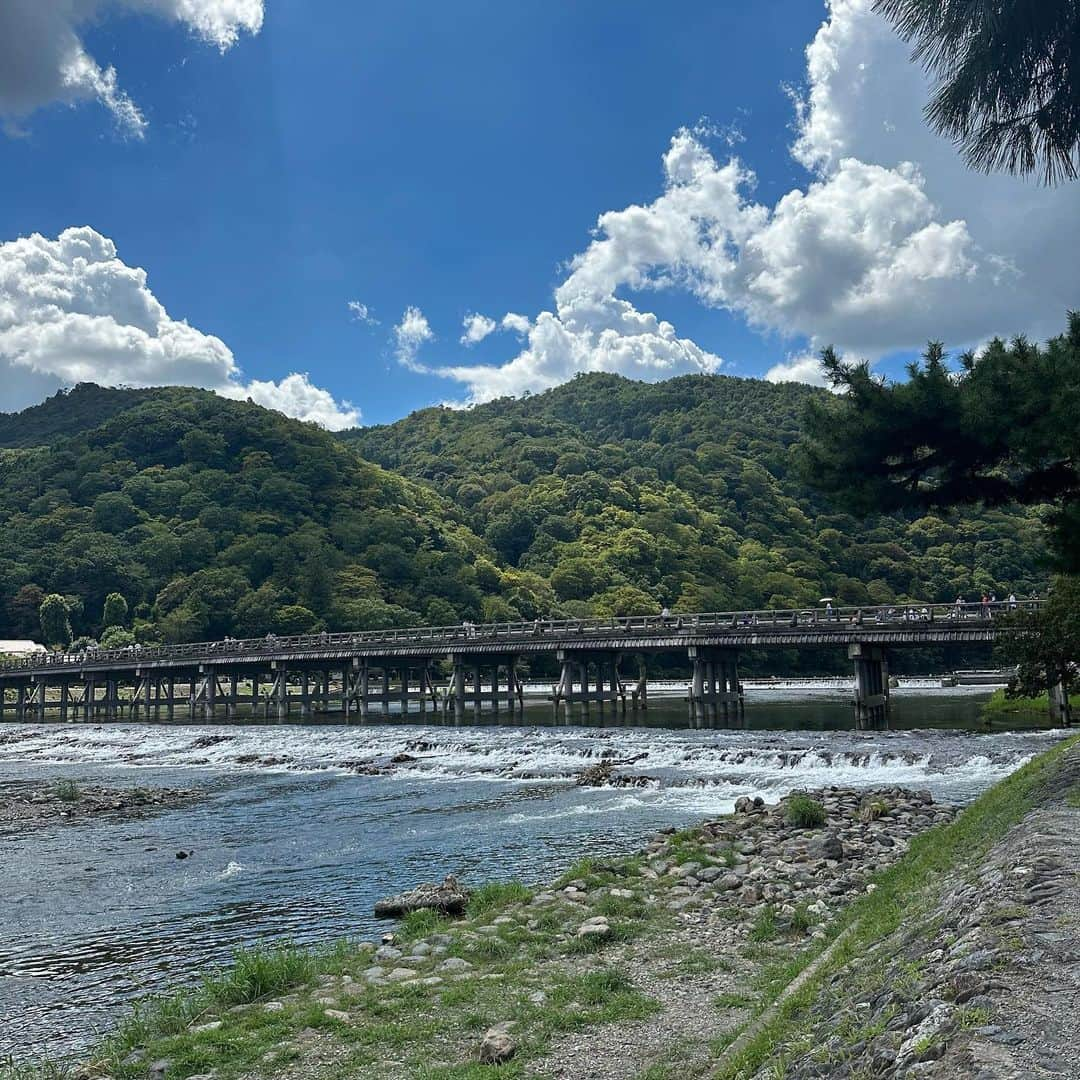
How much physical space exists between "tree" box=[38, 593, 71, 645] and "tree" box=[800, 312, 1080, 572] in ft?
304

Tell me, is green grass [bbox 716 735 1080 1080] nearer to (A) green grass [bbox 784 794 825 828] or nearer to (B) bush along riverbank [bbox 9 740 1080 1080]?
(B) bush along riverbank [bbox 9 740 1080 1080]

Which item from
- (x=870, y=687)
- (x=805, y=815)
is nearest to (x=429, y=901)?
(x=805, y=815)

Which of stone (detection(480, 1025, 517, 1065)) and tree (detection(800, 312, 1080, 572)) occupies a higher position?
tree (detection(800, 312, 1080, 572))

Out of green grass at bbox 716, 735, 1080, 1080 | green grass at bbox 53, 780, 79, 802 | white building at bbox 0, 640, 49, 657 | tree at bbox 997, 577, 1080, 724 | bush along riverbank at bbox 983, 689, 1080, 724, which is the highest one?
white building at bbox 0, 640, 49, 657

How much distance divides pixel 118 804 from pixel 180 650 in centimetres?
4729

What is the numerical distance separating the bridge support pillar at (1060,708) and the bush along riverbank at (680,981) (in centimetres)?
2355

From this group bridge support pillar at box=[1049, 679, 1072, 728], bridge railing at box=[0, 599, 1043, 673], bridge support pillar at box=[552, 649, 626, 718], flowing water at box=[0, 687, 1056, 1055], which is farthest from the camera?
bridge support pillar at box=[552, 649, 626, 718]

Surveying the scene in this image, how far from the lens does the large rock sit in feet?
38.2

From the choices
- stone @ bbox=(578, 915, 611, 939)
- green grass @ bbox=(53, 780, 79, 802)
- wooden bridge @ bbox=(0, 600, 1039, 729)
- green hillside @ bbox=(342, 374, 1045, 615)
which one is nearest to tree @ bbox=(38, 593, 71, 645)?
wooden bridge @ bbox=(0, 600, 1039, 729)

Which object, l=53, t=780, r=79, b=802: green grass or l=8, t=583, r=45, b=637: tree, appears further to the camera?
l=8, t=583, r=45, b=637: tree

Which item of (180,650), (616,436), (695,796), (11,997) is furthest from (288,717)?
(616,436)

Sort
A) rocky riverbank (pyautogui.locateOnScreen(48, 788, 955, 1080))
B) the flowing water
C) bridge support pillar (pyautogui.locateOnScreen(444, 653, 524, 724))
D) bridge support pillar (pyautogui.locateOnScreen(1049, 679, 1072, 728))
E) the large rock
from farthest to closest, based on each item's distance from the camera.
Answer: bridge support pillar (pyautogui.locateOnScreen(444, 653, 524, 724)) < bridge support pillar (pyautogui.locateOnScreen(1049, 679, 1072, 728)) < the large rock < the flowing water < rocky riverbank (pyautogui.locateOnScreen(48, 788, 955, 1080))

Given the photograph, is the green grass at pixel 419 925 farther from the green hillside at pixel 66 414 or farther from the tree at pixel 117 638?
the green hillside at pixel 66 414

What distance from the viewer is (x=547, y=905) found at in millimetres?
10875
